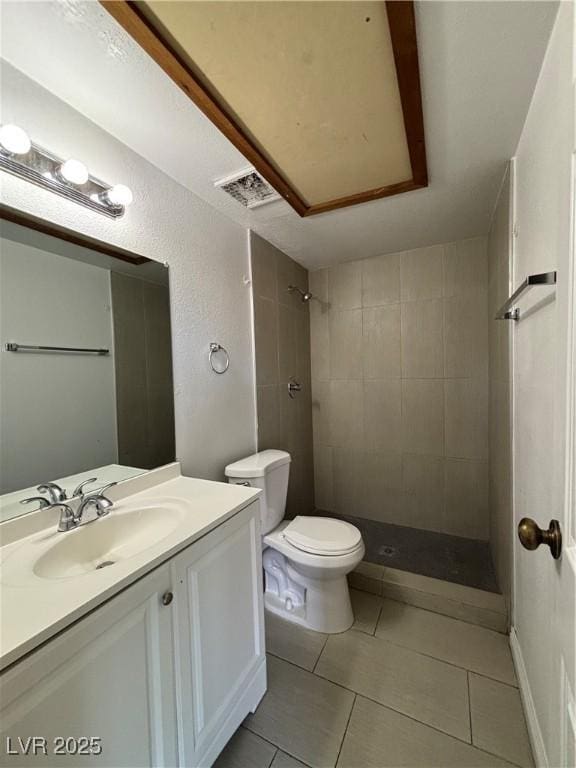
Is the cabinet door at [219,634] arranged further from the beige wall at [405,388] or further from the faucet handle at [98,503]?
the beige wall at [405,388]

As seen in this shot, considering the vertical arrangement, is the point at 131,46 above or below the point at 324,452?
above

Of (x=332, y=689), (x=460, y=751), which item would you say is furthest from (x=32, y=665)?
(x=460, y=751)

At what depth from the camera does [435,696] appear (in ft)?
3.88

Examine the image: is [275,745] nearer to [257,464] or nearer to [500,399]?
[257,464]

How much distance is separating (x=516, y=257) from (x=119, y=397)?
1709 mm

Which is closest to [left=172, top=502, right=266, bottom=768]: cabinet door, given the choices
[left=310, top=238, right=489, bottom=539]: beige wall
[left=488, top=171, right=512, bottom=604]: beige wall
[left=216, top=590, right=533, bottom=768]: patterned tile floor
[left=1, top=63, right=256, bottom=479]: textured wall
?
[left=216, top=590, right=533, bottom=768]: patterned tile floor

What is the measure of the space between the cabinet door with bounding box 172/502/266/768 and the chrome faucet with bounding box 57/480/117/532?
1.17 ft

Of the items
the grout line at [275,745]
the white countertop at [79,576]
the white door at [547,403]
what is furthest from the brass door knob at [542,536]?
the grout line at [275,745]

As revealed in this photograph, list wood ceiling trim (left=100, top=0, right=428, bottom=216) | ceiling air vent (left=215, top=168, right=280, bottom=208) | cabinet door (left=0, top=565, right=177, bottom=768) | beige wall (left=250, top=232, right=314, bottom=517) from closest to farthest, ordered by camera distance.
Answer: cabinet door (left=0, top=565, right=177, bottom=768) < wood ceiling trim (left=100, top=0, right=428, bottom=216) < ceiling air vent (left=215, top=168, right=280, bottom=208) < beige wall (left=250, top=232, right=314, bottom=517)

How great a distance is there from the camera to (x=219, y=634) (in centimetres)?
96

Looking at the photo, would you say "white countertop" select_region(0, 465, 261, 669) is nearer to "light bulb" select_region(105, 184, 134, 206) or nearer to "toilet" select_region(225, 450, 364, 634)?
"toilet" select_region(225, 450, 364, 634)

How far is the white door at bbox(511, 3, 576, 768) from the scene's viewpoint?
20.5 inches

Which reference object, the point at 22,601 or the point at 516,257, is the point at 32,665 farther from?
the point at 516,257

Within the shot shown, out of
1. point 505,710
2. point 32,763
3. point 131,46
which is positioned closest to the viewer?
point 32,763
